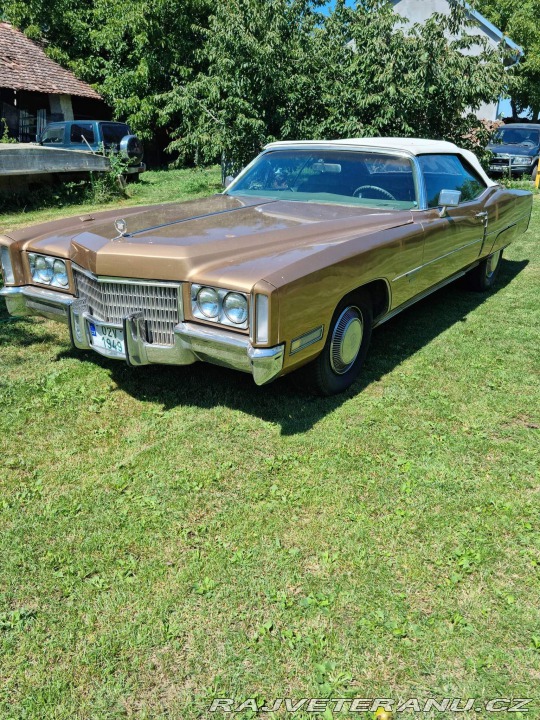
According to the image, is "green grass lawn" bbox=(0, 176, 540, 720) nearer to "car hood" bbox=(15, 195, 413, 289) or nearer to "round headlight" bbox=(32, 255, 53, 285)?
"round headlight" bbox=(32, 255, 53, 285)

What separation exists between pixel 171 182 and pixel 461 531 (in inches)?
593

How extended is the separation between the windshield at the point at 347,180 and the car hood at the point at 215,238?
164 mm

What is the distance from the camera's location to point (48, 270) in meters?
4.07

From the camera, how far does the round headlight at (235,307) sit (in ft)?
10.1

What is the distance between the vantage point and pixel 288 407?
375 cm

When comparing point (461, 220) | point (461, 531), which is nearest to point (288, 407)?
point (461, 531)

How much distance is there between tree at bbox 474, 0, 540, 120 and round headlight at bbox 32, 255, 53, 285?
90.7ft

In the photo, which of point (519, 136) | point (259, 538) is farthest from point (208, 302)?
point (519, 136)

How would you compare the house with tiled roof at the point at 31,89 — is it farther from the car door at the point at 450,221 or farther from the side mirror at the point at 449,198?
the side mirror at the point at 449,198

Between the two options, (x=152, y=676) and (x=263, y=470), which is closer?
(x=152, y=676)

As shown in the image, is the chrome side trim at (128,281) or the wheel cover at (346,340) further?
the wheel cover at (346,340)

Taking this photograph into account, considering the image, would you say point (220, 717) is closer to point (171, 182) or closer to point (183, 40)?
point (171, 182)

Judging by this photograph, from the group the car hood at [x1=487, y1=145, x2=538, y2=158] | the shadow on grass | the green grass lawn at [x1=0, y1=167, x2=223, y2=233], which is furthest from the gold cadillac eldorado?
the car hood at [x1=487, y1=145, x2=538, y2=158]

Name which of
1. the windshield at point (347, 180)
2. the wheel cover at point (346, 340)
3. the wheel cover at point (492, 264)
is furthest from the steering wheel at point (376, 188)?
the wheel cover at point (492, 264)
